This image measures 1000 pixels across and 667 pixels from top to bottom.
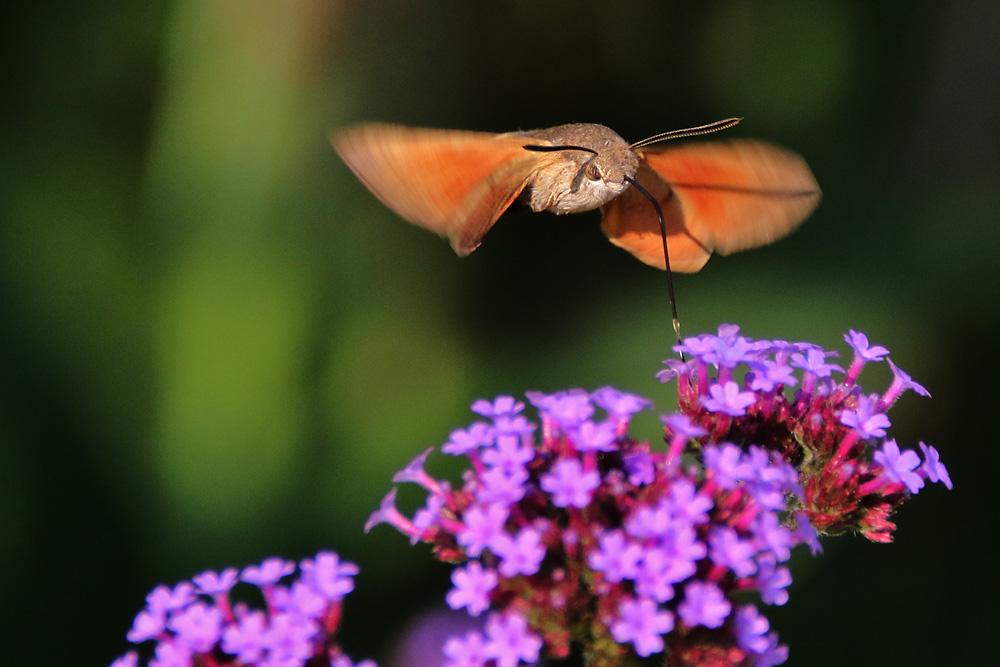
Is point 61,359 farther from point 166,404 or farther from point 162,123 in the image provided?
point 162,123

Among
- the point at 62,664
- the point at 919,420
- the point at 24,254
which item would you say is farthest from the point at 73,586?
the point at 919,420

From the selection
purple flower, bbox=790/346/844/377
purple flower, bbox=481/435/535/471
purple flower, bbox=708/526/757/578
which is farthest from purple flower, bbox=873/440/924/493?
purple flower, bbox=481/435/535/471

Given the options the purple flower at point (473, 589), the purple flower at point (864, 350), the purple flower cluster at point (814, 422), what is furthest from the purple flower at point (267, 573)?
the purple flower at point (864, 350)

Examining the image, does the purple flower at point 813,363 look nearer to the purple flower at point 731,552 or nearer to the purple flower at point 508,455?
the purple flower at point 731,552

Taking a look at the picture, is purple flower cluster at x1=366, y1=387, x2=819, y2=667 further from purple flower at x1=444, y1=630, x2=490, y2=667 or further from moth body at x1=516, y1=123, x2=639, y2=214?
moth body at x1=516, y1=123, x2=639, y2=214

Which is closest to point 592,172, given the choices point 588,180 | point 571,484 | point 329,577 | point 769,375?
point 588,180

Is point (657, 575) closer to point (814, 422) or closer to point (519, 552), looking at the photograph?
point (519, 552)
